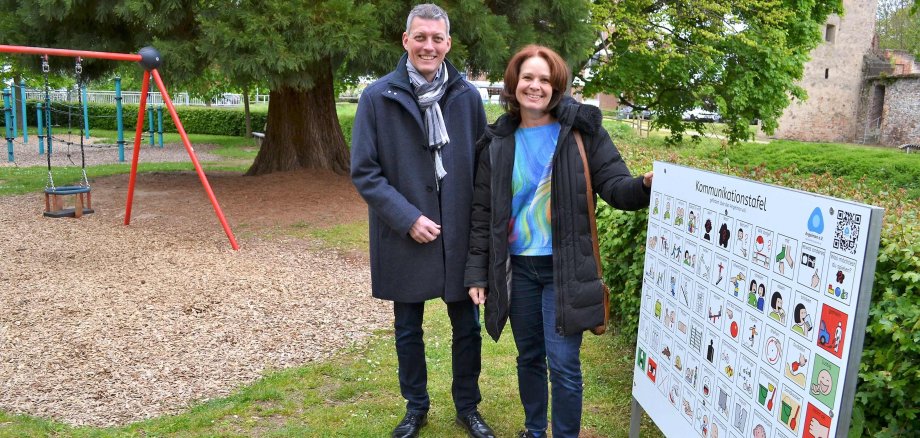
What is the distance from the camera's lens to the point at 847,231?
6.27 ft

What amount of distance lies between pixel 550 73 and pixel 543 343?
1.11 metres

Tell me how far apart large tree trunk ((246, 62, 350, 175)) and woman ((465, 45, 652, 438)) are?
941 centimetres

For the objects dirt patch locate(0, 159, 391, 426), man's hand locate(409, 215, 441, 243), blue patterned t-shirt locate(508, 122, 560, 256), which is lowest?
dirt patch locate(0, 159, 391, 426)

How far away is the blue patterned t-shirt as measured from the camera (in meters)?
3.04

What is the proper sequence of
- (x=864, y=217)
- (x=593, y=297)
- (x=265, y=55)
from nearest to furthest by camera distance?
(x=864, y=217) < (x=593, y=297) < (x=265, y=55)

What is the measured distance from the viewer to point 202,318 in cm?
561

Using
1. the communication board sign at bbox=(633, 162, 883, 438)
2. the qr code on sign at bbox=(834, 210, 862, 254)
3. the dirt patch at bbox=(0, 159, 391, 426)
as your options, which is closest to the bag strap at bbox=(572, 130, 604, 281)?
the communication board sign at bbox=(633, 162, 883, 438)

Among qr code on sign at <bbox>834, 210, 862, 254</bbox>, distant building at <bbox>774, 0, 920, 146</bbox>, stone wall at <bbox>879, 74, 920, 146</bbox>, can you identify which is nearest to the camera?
qr code on sign at <bbox>834, 210, 862, 254</bbox>

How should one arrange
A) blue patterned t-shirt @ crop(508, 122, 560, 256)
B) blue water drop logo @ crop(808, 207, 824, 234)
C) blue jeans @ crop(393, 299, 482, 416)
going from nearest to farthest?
blue water drop logo @ crop(808, 207, 824, 234) → blue patterned t-shirt @ crop(508, 122, 560, 256) → blue jeans @ crop(393, 299, 482, 416)

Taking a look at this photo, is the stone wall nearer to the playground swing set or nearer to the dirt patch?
the dirt patch

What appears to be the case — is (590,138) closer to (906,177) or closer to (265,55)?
(265,55)

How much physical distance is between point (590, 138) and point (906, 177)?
13499mm

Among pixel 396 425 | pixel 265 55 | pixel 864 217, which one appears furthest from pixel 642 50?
pixel 864 217

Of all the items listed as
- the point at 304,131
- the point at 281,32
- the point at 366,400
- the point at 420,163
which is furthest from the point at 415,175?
the point at 304,131
